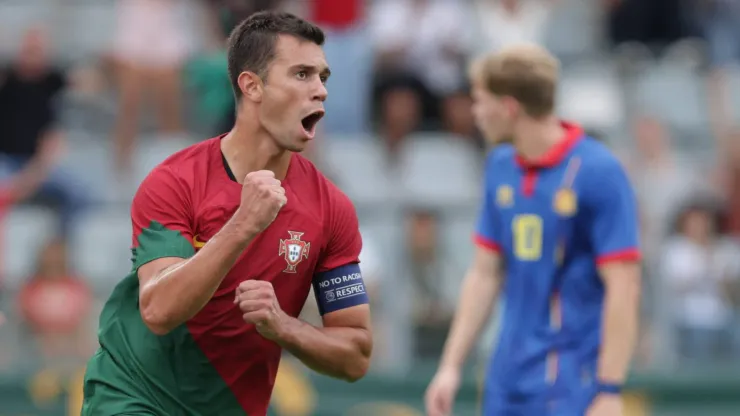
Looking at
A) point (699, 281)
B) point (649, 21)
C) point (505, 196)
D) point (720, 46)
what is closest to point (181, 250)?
point (505, 196)

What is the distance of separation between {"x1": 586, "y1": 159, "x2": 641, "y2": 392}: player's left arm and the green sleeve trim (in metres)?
2.15

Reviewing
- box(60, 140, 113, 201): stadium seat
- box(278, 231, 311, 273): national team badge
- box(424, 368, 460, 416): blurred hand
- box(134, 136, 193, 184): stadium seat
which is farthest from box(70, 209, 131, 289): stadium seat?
box(278, 231, 311, 273): national team badge

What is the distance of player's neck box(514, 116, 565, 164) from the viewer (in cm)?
587

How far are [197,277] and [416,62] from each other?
302 inches

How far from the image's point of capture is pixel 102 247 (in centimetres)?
948

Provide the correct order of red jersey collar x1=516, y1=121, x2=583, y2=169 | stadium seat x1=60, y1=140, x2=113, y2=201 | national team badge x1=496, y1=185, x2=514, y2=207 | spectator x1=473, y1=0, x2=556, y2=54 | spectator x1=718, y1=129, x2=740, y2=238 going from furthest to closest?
spectator x1=473, y1=0, x2=556, y2=54 → spectator x1=718, y1=129, x2=740, y2=238 → stadium seat x1=60, y1=140, x2=113, y2=201 → national team badge x1=496, y1=185, x2=514, y2=207 → red jersey collar x1=516, y1=121, x2=583, y2=169

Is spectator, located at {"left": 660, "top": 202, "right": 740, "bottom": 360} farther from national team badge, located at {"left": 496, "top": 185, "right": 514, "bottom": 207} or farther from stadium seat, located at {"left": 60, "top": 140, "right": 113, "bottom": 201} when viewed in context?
stadium seat, located at {"left": 60, "top": 140, "right": 113, "bottom": 201}

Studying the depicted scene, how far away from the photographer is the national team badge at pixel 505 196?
5934mm

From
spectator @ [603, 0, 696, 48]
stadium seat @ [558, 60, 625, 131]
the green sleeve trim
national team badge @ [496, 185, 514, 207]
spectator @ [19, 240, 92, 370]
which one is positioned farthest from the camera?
spectator @ [603, 0, 696, 48]

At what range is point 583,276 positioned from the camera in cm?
570

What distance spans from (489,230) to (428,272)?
3.26 m

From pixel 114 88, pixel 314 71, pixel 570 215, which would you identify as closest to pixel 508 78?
pixel 570 215

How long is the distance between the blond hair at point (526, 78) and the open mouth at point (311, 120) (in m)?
1.82

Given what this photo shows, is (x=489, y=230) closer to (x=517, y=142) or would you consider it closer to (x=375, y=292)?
(x=517, y=142)
